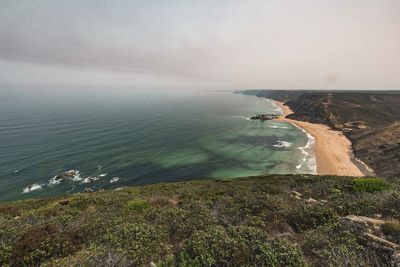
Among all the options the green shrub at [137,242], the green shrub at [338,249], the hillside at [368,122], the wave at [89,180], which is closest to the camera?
the green shrub at [338,249]

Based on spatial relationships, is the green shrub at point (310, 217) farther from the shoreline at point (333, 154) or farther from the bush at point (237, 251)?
the shoreline at point (333, 154)

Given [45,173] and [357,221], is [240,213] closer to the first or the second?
[357,221]

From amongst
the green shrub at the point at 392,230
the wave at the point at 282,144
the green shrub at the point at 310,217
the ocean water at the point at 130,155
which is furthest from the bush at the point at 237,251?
the wave at the point at 282,144

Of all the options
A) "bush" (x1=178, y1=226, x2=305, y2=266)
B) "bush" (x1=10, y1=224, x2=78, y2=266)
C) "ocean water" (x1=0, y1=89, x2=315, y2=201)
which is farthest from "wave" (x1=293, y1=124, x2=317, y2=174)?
"bush" (x1=10, y1=224, x2=78, y2=266)

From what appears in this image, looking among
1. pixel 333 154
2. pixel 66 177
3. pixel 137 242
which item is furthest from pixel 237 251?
pixel 333 154

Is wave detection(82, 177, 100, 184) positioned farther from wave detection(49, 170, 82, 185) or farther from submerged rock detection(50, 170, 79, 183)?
submerged rock detection(50, 170, 79, 183)

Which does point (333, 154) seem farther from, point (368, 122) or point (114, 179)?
point (114, 179)
